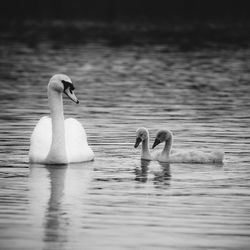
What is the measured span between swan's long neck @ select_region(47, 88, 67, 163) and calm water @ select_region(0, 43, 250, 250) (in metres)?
0.30

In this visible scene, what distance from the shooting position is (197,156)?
1761cm

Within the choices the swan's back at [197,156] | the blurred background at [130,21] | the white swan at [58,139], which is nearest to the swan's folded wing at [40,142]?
the white swan at [58,139]

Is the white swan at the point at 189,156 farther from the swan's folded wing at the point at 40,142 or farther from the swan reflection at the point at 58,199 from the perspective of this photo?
the swan's folded wing at the point at 40,142

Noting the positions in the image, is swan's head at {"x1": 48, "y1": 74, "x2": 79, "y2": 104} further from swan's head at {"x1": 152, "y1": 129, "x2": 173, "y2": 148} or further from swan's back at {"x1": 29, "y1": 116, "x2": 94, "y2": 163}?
swan's head at {"x1": 152, "y1": 129, "x2": 173, "y2": 148}

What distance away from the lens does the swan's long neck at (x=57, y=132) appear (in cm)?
1719

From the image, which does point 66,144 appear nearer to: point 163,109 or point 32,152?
point 32,152

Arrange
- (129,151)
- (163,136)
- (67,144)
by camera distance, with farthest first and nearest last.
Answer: (129,151) → (163,136) → (67,144)

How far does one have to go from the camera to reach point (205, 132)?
69.9 ft

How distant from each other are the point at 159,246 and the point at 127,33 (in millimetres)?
60864

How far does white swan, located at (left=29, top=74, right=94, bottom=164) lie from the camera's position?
17250 mm

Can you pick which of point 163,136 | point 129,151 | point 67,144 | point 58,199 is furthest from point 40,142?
point 58,199

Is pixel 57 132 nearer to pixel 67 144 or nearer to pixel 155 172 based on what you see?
pixel 67 144

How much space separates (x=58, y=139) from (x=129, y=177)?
5.27 ft

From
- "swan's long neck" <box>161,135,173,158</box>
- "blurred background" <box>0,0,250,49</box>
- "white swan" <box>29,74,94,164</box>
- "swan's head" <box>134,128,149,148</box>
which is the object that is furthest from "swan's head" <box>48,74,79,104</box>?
"blurred background" <box>0,0,250,49</box>
